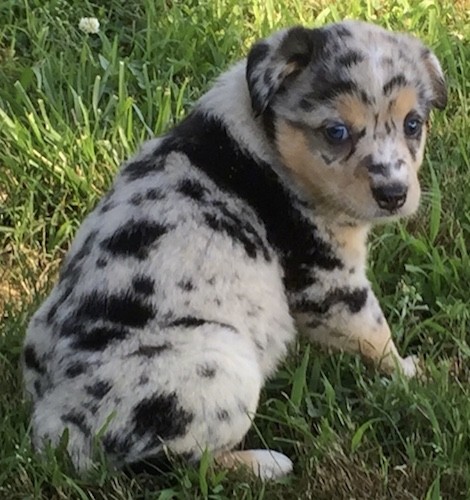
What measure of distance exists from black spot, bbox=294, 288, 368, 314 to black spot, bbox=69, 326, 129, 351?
0.82 metres

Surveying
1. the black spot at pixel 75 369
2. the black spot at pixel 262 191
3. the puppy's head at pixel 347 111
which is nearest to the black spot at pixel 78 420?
the black spot at pixel 75 369

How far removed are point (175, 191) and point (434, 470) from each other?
1.38m

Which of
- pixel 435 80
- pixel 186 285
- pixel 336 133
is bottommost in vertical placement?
pixel 186 285

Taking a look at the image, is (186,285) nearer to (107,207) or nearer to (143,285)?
(143,285)

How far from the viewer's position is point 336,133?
4090mm

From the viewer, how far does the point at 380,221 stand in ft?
13.9

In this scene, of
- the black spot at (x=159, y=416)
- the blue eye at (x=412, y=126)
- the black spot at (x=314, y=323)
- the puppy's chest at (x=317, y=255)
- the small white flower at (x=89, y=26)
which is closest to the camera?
the black spot at (x=159, y=416)

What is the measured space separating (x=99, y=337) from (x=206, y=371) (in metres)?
0.39

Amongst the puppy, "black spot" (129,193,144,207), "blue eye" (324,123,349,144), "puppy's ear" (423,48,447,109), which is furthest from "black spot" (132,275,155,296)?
"puppy's ear" (423,48,447,109)

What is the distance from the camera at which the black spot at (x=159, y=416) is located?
12.2 ft

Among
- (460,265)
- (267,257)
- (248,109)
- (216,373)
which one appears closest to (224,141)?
(248,109)

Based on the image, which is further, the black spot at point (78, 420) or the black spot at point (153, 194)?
the black spot at point (153, 194)

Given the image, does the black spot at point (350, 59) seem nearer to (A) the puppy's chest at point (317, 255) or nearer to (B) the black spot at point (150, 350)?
(A) the puppy's chest at point (317, 255)

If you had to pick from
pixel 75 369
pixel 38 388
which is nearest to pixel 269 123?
pixel 75 369
